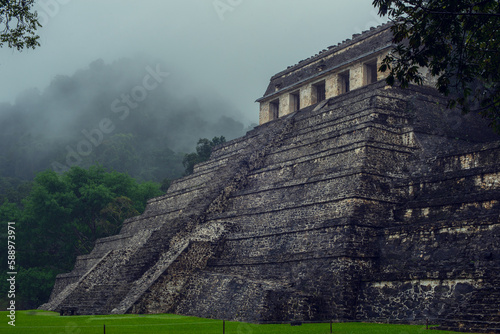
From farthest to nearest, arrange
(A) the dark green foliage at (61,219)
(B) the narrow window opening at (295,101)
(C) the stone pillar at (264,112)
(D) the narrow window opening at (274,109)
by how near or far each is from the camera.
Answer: (A) the dark green foliage at (61,219)
(C) the stone pillar at (264,112)
(D) the narrow window opening at (274,109)
(B) the narrow window opening at (295,101)

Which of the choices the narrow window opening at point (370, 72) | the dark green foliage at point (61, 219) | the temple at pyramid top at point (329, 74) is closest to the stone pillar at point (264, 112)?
the temple at pyramid top at point (329, 74)

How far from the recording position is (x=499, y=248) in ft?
38.1

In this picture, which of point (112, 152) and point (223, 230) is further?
point (112, 152)

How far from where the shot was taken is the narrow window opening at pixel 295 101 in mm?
27000

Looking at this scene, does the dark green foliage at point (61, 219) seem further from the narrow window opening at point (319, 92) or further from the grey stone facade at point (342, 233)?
the narrow window opening at point (319, 92)

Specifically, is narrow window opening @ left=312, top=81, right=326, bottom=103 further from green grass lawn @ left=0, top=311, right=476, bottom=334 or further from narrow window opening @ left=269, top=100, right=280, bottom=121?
green grass lawn @ left=0, top=311, right=476, bottom=334

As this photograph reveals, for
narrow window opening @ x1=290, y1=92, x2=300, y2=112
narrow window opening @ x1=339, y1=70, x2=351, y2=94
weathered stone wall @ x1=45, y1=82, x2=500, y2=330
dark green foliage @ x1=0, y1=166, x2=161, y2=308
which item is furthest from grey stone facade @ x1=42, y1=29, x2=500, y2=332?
dark green foliage @ x1=0, y1=166, x2=161, y2=308

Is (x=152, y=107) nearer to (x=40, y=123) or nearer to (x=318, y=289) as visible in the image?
(x=40, y=123)

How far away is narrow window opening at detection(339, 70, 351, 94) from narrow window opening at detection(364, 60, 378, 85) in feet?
2.98

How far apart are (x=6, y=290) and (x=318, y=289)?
64.2ft

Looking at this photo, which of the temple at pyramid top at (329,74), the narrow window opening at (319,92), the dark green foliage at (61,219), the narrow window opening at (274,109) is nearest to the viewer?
the temple at pyramid top at (329,74)

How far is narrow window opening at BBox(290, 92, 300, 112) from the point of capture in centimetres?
2700

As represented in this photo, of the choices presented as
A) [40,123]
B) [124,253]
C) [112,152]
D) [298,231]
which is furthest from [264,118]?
[40,123]

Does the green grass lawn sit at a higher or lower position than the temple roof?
lower
